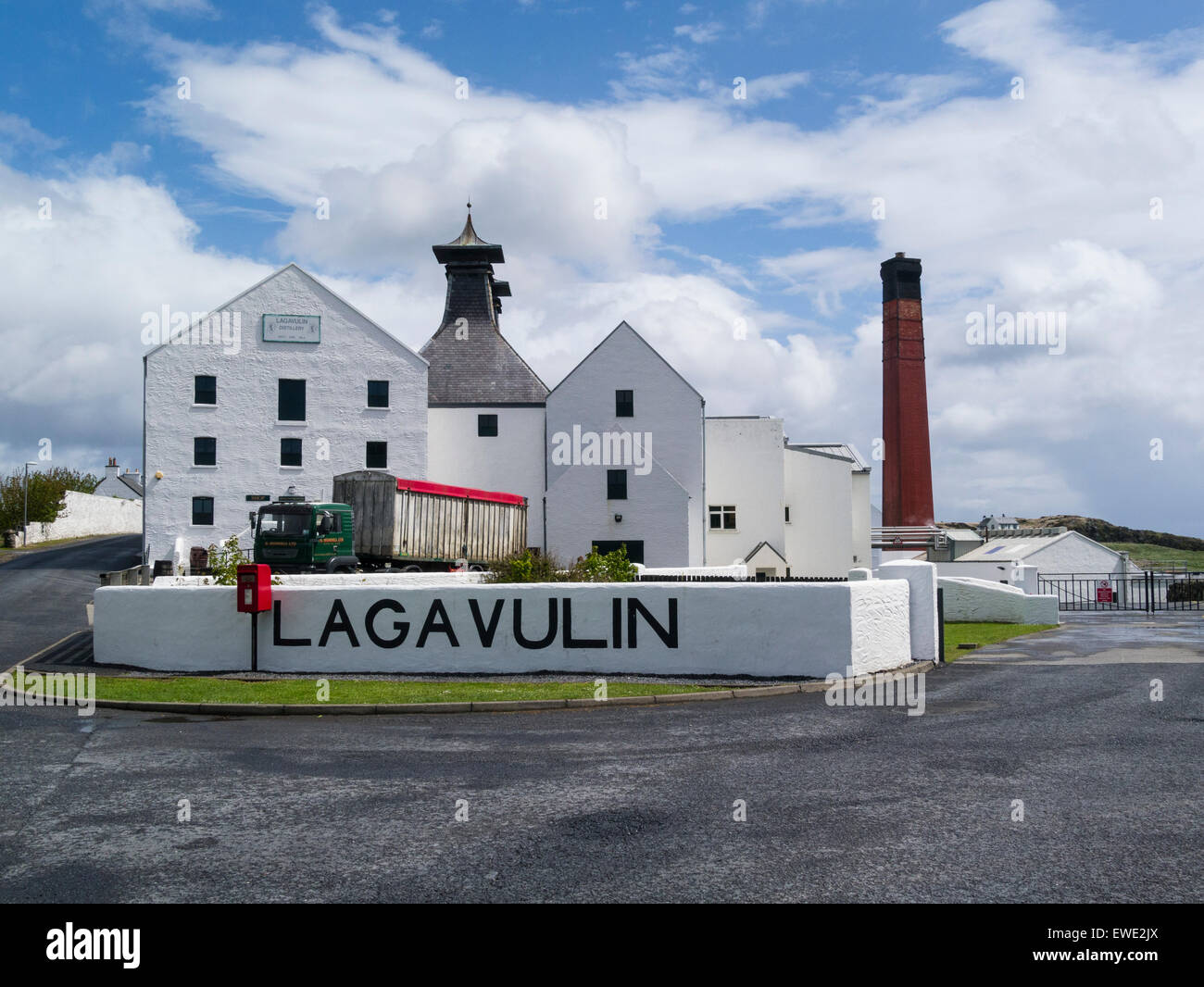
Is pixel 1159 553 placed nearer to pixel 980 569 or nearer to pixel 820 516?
pixel 980 569

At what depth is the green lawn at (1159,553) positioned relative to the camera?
96000 mm

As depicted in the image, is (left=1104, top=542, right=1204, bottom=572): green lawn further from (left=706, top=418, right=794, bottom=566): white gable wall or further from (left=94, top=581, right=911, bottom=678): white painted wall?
(left=94, top=581, right=911, bottom=678): white painted wall

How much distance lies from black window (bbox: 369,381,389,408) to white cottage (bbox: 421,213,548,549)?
2.33m

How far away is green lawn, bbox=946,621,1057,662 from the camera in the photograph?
21.4 metres

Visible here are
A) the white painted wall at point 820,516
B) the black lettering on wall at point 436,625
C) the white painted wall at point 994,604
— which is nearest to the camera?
the black lettering on wall at point 436,625

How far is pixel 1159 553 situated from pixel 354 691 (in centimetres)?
10672

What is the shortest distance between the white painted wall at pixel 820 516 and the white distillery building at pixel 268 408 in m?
18.3

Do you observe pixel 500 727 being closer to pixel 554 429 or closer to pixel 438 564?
pixel 438 564

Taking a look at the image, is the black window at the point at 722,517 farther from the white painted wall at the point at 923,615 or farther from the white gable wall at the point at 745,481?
the white painted wall at the point at 923,615

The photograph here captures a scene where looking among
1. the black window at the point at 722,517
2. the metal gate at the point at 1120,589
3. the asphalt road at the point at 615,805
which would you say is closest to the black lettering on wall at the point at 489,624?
the asphalt road at the point at 615,805
